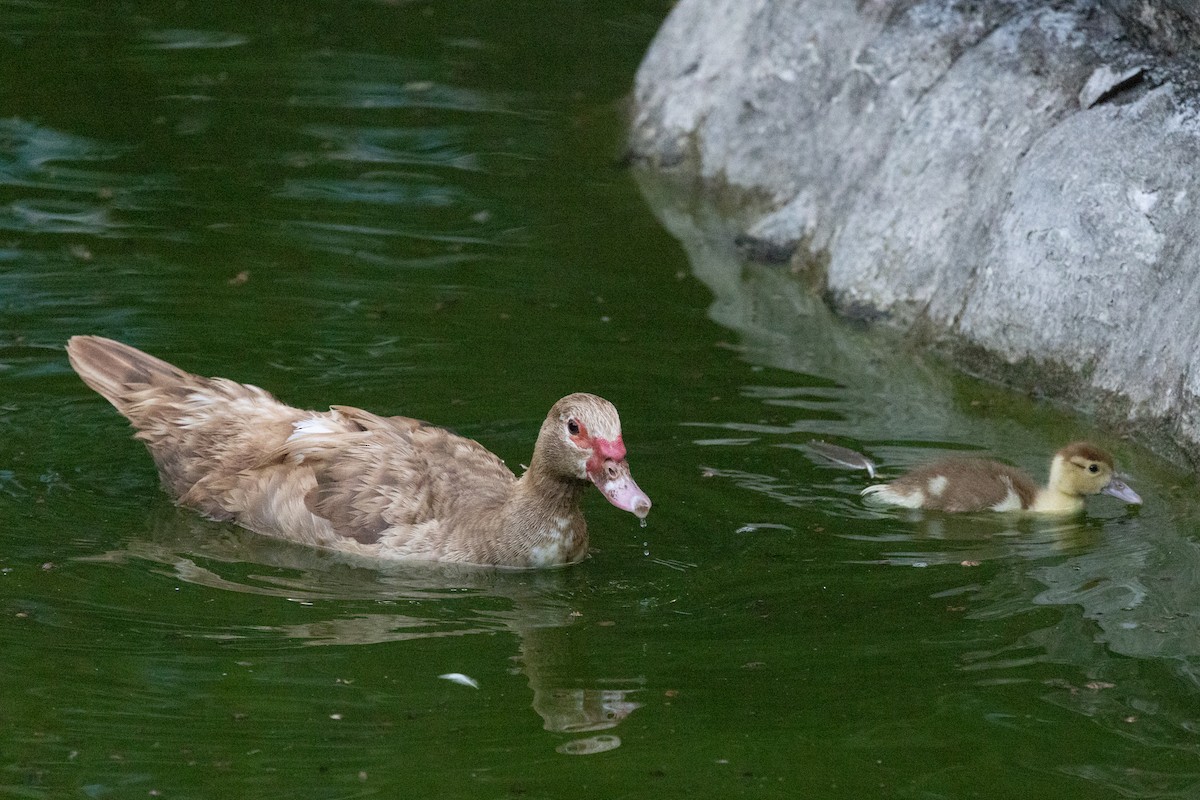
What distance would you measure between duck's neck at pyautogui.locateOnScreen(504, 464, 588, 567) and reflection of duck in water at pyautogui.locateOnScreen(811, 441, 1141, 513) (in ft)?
4.69

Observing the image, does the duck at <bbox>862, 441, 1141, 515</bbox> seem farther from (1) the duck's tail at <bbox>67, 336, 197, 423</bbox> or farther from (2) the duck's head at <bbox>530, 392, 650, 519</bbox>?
(1) the duck's tail at <bbox>67, 336, 197, 423</bbox>

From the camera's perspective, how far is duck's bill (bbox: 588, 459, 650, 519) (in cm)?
673

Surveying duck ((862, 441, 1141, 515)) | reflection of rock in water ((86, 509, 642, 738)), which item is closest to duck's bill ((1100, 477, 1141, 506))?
duck ((862, 441, 1141, 515))

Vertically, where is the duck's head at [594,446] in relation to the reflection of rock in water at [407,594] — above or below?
above

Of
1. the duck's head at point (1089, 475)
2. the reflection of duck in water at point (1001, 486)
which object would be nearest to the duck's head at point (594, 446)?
the reflection of duck in water at point (1001, 486)

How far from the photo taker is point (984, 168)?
10234 millimetres

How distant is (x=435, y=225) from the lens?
37.2 feet

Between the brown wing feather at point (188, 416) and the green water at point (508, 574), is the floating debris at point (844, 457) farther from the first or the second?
the brown wing feather at point (188, 416)

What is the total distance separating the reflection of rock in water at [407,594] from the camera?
19.9 feet

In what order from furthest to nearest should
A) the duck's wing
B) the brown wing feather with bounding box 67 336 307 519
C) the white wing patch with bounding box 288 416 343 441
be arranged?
the brown wing feather with bounding box 67 336 307 519
the white wing patch with bounding box 288 416 343 441
the duck's wing

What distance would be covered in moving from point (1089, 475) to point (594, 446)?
2.34 m

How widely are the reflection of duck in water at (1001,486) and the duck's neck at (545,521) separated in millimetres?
1431

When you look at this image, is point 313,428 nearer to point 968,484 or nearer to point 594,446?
point 594,446

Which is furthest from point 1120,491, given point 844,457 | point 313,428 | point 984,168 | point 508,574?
point 313,428
